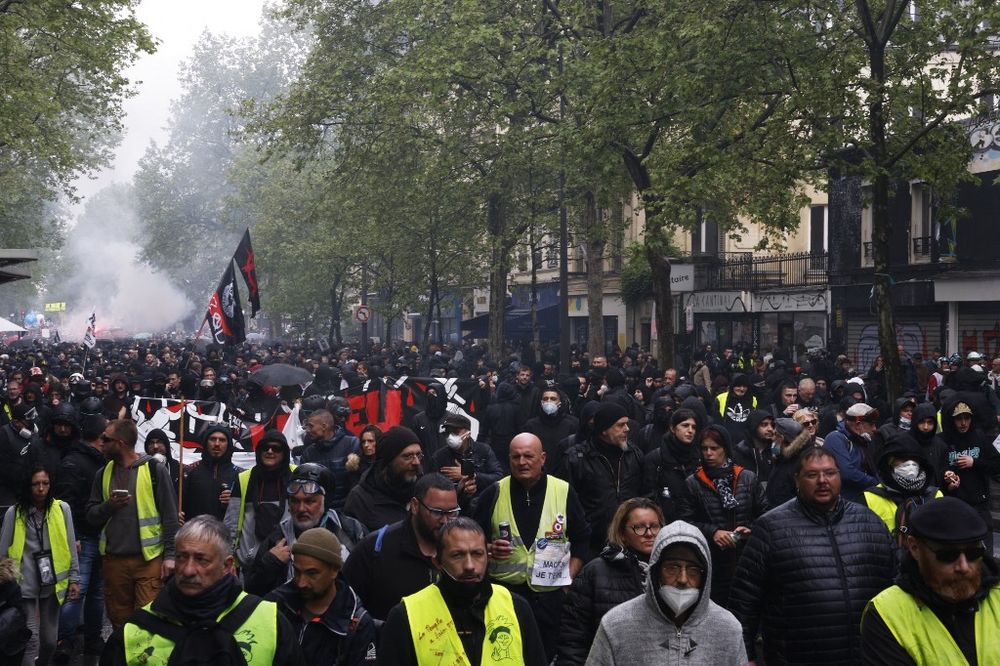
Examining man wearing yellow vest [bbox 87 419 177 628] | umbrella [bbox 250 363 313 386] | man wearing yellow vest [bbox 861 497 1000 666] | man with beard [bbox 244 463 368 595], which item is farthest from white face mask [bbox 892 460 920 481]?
umbrella [bbox 250 363 313 386]

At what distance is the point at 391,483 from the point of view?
639 centimetres

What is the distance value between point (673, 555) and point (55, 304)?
120180 mm

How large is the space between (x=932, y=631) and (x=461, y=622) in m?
1.51

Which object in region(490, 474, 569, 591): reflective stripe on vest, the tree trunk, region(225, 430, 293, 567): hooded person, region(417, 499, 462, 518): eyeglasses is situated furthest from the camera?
the tree trunk

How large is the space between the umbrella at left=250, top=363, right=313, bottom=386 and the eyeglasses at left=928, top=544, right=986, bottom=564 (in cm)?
927

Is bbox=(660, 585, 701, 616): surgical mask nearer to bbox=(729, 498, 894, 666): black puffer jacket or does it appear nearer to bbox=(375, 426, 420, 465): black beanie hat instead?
bbox=(729, 498, 894, 666): black puffer jacket

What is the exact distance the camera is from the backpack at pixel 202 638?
395 cm

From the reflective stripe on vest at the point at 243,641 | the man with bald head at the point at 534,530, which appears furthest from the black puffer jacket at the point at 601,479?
the reflective stripe on vest at the point at 243,641

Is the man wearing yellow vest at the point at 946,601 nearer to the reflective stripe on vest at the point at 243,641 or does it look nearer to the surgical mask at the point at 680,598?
the surgical mask at the point at 680,598

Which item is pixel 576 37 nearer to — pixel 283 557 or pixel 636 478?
pixel 636 478

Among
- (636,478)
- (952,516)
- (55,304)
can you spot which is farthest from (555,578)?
(55,304)

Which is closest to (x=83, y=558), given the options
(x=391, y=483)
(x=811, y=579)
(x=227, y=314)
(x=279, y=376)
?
(x=391, y=483)

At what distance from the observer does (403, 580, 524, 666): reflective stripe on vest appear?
4.07 metres

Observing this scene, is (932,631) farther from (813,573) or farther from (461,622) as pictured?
(461,622)
